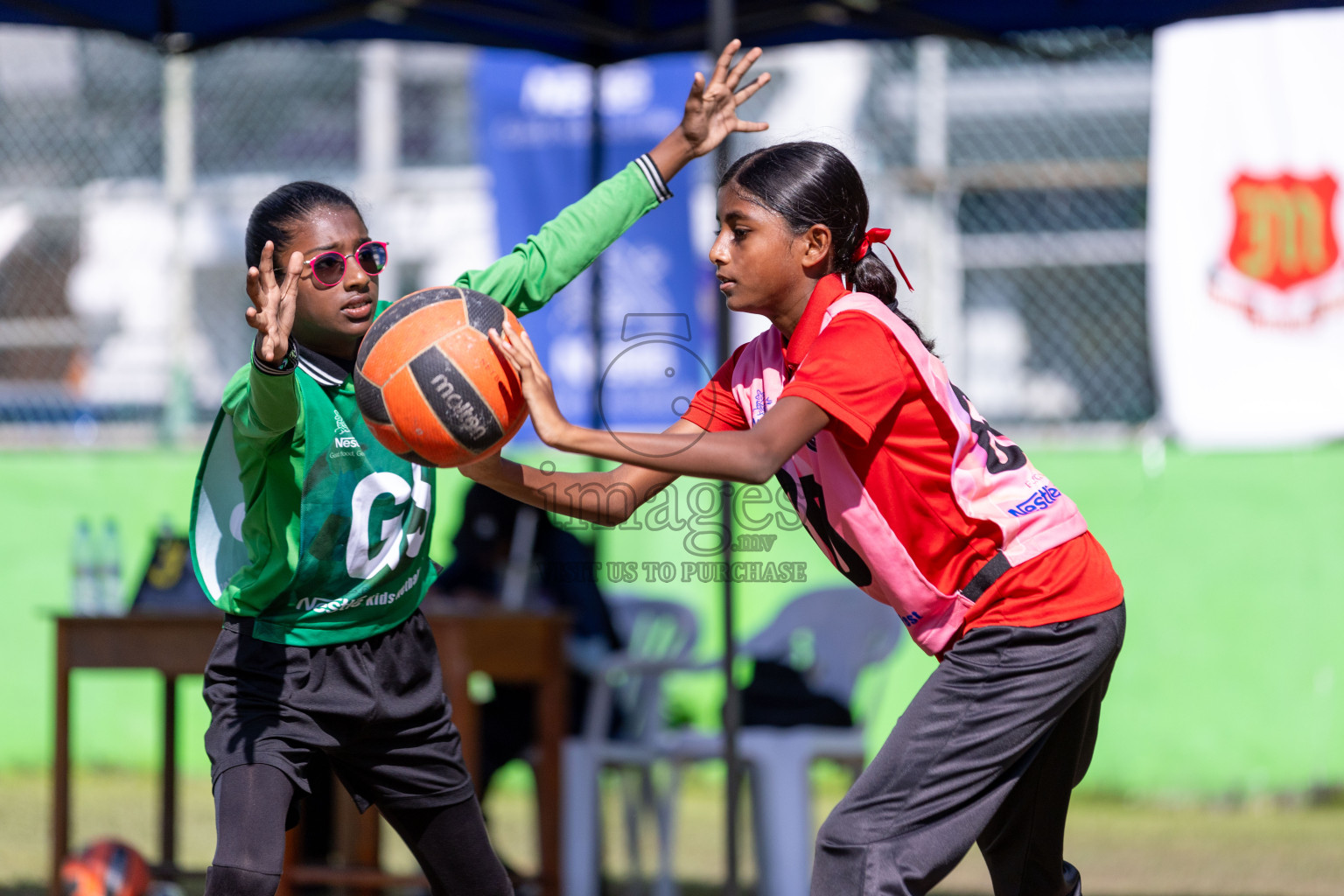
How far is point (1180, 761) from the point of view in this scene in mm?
6879

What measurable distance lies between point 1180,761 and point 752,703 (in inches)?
107

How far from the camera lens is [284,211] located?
114 inches

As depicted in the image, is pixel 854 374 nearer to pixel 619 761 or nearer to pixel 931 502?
pixel 931 502

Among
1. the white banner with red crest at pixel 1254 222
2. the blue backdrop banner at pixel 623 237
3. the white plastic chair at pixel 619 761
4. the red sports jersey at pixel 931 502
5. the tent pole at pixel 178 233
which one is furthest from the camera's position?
the tent pole at pixel 178 233

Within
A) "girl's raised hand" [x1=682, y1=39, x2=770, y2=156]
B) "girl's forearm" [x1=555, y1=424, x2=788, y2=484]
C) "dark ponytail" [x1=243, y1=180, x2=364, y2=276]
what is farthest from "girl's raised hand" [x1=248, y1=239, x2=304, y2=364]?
"girl's raised hand" [x1=682, y1=39, x2=770, y2=156]

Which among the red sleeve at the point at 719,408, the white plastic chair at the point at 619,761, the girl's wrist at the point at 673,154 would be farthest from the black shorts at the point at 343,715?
the white plastic chair at the point at 619,761

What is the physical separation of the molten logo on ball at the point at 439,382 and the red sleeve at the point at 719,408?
1.56 ft

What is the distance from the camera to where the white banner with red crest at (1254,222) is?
6637mm

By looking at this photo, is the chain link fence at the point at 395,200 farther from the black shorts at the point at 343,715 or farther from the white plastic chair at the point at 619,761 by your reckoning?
the black shorts at the point at 343,715

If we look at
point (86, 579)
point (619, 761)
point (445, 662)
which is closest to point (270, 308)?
point (445, 662)

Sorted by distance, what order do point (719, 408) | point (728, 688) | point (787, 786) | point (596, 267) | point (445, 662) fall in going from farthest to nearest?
point (596, 267) < point (787, 786) < point (445, 662) < point (728, 688) < point (719, 408)

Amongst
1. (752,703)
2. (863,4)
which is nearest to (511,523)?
(752,703)

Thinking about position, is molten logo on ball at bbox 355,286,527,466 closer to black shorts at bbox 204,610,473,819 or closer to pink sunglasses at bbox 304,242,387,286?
pink sunglasses at bbox 304,242,387,286

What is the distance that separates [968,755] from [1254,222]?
5026mm
